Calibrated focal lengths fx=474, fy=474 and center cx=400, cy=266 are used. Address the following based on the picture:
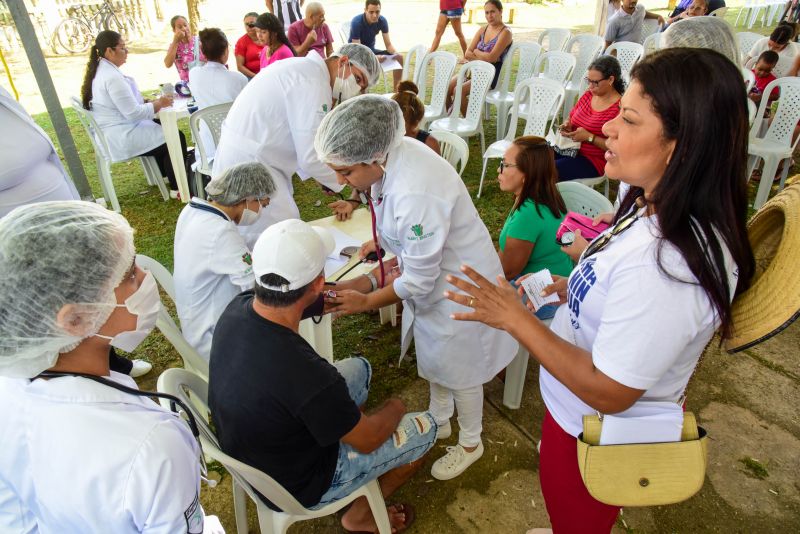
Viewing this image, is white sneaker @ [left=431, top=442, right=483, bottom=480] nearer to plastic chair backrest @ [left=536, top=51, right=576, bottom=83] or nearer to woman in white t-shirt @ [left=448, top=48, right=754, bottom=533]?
woman in white t-shirt @ [left=448, top=48, right=754, bottom=533]

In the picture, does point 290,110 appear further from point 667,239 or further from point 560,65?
point 560,65

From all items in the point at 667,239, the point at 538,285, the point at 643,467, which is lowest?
the point at 643,467

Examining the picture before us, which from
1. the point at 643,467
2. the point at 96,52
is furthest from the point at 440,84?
the point at 643,467

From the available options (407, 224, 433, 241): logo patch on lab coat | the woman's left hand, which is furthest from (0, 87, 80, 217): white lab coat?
the woman's left hand

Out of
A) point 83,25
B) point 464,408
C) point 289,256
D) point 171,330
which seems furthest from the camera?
point 83,25

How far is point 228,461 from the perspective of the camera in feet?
4.95

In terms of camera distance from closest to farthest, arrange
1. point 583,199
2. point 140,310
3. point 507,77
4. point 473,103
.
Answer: point 140,310 → point 583,199 → point 473,103 → point 507,77

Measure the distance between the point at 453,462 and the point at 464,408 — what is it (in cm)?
36

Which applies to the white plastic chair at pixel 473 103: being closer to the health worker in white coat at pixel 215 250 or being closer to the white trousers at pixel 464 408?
the health worker in white coat at pixel 215 250

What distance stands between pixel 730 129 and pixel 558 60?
637 cm

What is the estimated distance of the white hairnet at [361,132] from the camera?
1.91 metres

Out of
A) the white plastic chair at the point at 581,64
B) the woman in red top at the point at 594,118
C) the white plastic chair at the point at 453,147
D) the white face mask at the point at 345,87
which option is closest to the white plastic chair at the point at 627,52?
the white plastic chair at the point at 581,64

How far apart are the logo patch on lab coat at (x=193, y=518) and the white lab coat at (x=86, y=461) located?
0.02 metres

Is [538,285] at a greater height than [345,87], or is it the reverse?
[345,87]
